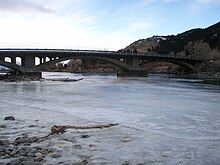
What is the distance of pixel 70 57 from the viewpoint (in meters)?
81.1

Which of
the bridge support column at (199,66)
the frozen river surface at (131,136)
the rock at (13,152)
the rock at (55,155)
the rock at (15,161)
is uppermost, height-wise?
the bridge support column at (199,66)

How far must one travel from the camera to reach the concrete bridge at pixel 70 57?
71500 millimetres

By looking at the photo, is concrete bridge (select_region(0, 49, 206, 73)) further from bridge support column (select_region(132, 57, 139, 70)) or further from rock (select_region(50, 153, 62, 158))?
rock (select_region(50, 153, 62, 158))

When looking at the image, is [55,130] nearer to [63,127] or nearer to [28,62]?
[63,127]

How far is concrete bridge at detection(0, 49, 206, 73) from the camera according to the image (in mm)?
71500

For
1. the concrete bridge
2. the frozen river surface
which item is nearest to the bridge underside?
the concrete bridge

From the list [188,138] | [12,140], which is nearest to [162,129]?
[188,138]

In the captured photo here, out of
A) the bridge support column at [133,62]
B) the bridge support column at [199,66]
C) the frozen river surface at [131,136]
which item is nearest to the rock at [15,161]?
the frozen river surface at [131,136]

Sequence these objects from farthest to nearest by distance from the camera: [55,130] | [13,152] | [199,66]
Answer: [199,66], [55,130], [13,152]

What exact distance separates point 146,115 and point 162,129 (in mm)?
3566

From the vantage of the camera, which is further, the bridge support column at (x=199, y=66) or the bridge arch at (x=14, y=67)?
the bridge support column at (x=199, y=66)

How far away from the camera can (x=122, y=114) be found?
52.3 ft

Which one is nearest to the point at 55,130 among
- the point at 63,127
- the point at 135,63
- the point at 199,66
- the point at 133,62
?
the point at 63,127

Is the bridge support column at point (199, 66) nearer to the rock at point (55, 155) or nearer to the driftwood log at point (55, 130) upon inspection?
the driftwood log at point (55, 130)
